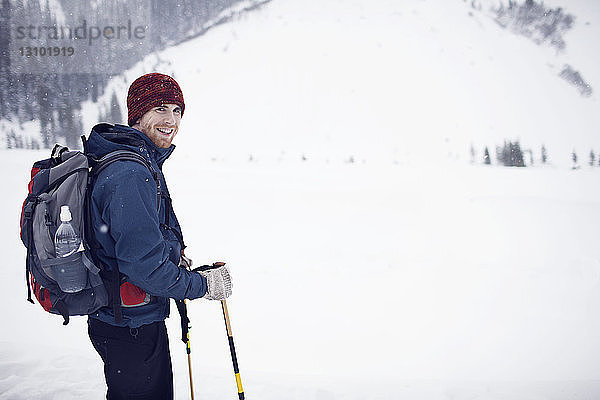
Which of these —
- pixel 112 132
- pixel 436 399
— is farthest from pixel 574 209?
pixel 112 132

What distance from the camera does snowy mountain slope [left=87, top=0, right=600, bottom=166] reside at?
19.3m

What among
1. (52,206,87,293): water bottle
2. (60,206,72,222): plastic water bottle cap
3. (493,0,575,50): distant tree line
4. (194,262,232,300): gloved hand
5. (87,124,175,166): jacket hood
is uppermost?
(493,0,575,50): distant tree line

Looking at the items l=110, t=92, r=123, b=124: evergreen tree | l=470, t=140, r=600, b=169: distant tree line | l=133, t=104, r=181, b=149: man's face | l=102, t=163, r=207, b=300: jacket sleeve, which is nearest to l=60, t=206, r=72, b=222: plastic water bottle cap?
l=102, t=163, r=207, b=300: jacket sleeve

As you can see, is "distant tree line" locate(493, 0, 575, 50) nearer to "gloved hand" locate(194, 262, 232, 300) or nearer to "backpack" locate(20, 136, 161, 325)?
"gloved hand" locate(194, 262, 232, 300)

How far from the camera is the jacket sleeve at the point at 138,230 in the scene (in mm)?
1358

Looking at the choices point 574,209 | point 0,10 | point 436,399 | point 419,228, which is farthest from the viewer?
point 0,10

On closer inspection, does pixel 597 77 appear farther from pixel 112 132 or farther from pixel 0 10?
pixel 0 10

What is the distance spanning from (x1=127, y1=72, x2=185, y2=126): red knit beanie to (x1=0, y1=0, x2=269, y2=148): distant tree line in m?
19.6

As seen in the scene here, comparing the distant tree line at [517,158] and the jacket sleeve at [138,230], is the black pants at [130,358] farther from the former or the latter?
the distant tree line at [517,158]

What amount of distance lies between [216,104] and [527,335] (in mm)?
21530

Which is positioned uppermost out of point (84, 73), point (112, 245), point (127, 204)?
point (84, 73)

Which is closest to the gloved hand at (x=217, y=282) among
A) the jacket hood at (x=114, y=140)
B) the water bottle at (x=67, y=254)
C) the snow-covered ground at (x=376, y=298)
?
the water bottle at (x=67, y=254)

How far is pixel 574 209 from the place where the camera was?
8039mm

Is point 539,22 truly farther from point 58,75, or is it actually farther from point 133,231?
point 133,231
